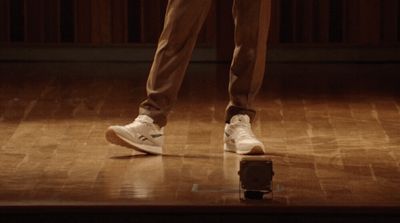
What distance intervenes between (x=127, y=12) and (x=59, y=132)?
2.20 m

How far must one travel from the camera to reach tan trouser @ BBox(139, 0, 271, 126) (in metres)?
4.08

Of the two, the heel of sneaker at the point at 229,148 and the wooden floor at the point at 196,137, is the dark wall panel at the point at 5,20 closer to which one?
the wooden floor at the point at 196,137

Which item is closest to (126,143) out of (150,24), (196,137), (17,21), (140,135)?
(140,135)

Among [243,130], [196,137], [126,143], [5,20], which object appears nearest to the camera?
[126,143]

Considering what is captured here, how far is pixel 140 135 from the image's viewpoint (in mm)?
4113

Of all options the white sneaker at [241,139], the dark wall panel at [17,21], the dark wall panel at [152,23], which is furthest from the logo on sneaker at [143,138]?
the dark wall panel at [17,21]

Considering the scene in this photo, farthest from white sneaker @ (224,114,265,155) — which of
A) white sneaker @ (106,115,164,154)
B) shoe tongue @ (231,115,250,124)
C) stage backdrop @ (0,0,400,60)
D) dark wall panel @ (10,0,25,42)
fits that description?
dark wall panel @ (10,0,25,42)

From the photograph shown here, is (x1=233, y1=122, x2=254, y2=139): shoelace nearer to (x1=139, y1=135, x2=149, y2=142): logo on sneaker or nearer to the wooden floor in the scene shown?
the wooden floor

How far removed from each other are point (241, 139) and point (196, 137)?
369mm

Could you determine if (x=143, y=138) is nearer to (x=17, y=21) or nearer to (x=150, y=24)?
(x=150, y=24)

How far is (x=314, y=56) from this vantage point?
6637 millimetres

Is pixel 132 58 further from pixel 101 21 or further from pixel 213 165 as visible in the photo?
pixel 213 165
